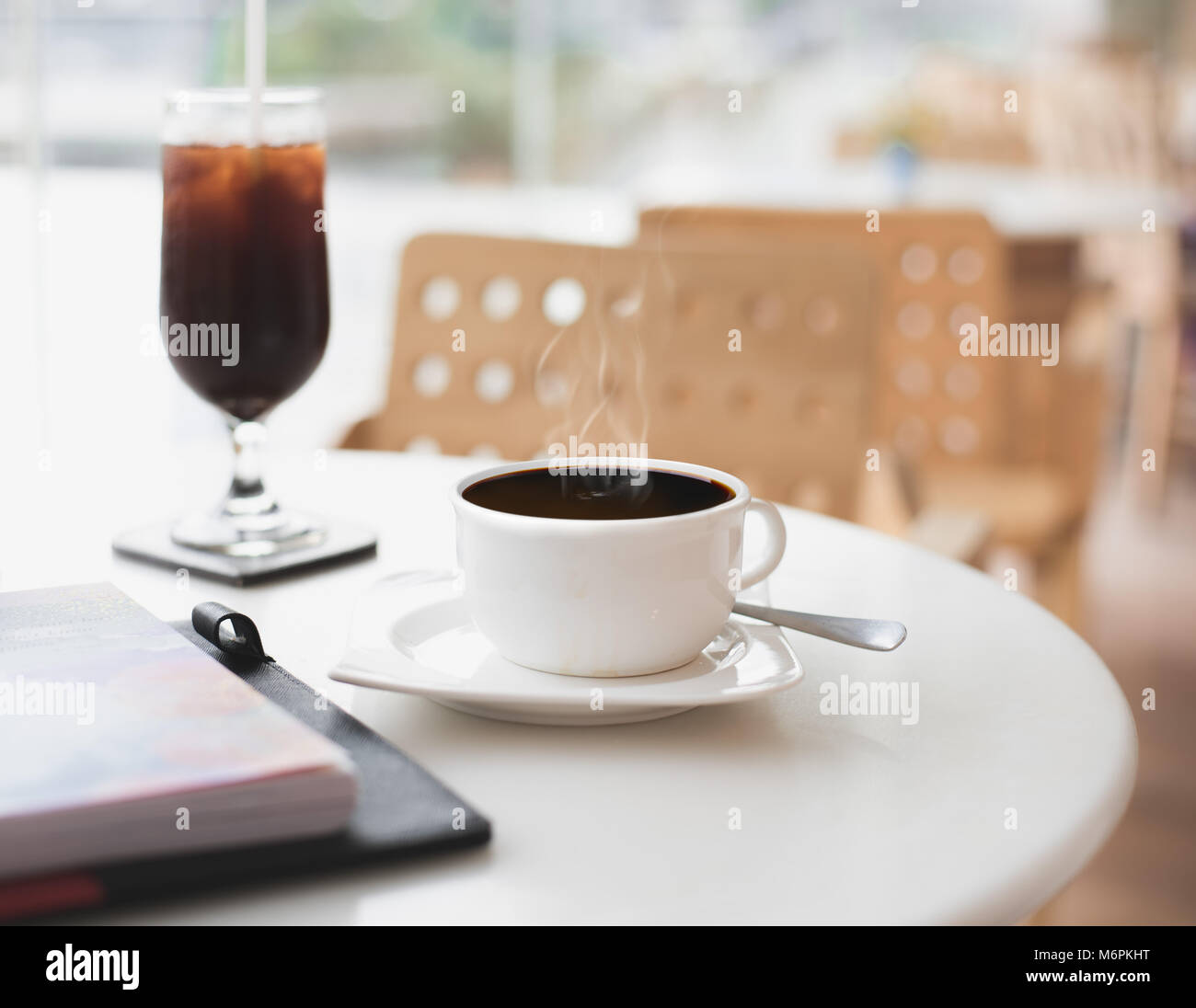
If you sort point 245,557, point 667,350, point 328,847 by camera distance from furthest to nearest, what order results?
point 667,350
point 245,557
point 328,847

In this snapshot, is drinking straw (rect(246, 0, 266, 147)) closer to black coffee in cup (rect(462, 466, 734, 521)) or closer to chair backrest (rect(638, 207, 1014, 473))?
black coffee in cup (rect(462, 466, 734, 521))

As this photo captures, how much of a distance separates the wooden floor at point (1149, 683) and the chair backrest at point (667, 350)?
523mm

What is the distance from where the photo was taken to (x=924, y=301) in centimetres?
197

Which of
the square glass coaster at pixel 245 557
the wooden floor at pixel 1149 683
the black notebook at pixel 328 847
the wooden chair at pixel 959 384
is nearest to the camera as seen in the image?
the black notebook at pixel 328 847

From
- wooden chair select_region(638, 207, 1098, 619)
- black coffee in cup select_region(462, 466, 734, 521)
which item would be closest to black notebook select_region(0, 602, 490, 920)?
black coffee in cup select_region(462, 466, 734, 521)

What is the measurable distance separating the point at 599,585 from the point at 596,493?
0.08 metres

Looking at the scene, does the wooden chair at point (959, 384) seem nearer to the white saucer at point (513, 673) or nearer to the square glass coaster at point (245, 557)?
the square glass coaster at point (245, 557)

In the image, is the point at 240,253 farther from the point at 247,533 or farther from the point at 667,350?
the point at 667,350

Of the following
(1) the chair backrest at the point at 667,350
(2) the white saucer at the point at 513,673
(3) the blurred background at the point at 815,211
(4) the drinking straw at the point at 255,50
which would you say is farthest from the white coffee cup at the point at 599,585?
(1) the chair backrest at the point at 667,350

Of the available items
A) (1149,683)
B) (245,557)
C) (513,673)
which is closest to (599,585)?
(513,673)

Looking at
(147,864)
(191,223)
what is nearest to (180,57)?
(191,223)

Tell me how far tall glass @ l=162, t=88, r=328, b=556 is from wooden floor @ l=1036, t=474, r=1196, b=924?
59 cm

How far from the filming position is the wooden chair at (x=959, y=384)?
1.89 metres

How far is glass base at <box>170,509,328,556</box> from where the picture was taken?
0.76 m
